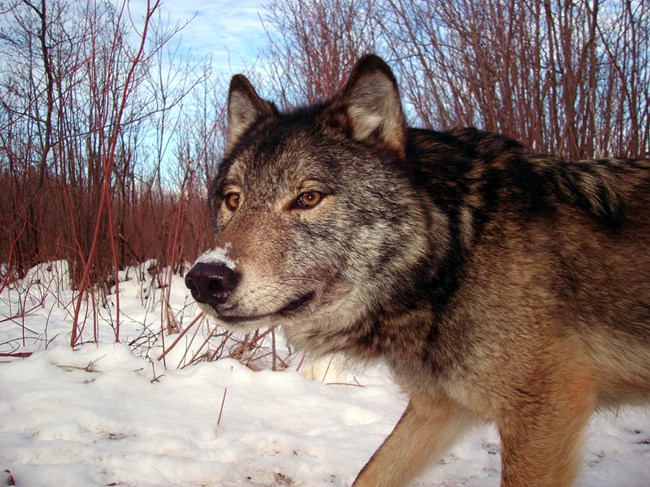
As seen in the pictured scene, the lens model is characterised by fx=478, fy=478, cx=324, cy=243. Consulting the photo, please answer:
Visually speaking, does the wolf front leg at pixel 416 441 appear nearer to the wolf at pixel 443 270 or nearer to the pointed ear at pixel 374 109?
the wolf at pixel 443 270

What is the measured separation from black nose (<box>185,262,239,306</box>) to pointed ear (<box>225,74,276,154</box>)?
1180mm

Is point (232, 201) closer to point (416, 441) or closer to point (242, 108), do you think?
point (242, 108)

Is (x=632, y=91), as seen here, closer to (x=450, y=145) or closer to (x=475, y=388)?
(x=450, y=145)

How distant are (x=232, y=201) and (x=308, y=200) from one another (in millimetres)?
436

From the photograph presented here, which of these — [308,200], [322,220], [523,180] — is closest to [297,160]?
[308,200]

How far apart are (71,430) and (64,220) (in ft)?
16.3

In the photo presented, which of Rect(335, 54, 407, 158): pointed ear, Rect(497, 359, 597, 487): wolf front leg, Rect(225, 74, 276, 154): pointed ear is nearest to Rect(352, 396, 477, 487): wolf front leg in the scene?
Rect(497, 359, 597, 487): wolf front leg

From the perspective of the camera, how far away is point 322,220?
6.65ft

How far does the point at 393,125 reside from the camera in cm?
224

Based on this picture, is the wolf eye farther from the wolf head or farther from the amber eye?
the amber eye

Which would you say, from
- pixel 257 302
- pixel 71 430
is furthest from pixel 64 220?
pixel 257 302

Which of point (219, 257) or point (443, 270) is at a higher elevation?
point (219, 257)

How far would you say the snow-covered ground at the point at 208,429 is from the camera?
2291mm

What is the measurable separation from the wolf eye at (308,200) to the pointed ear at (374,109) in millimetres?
387
